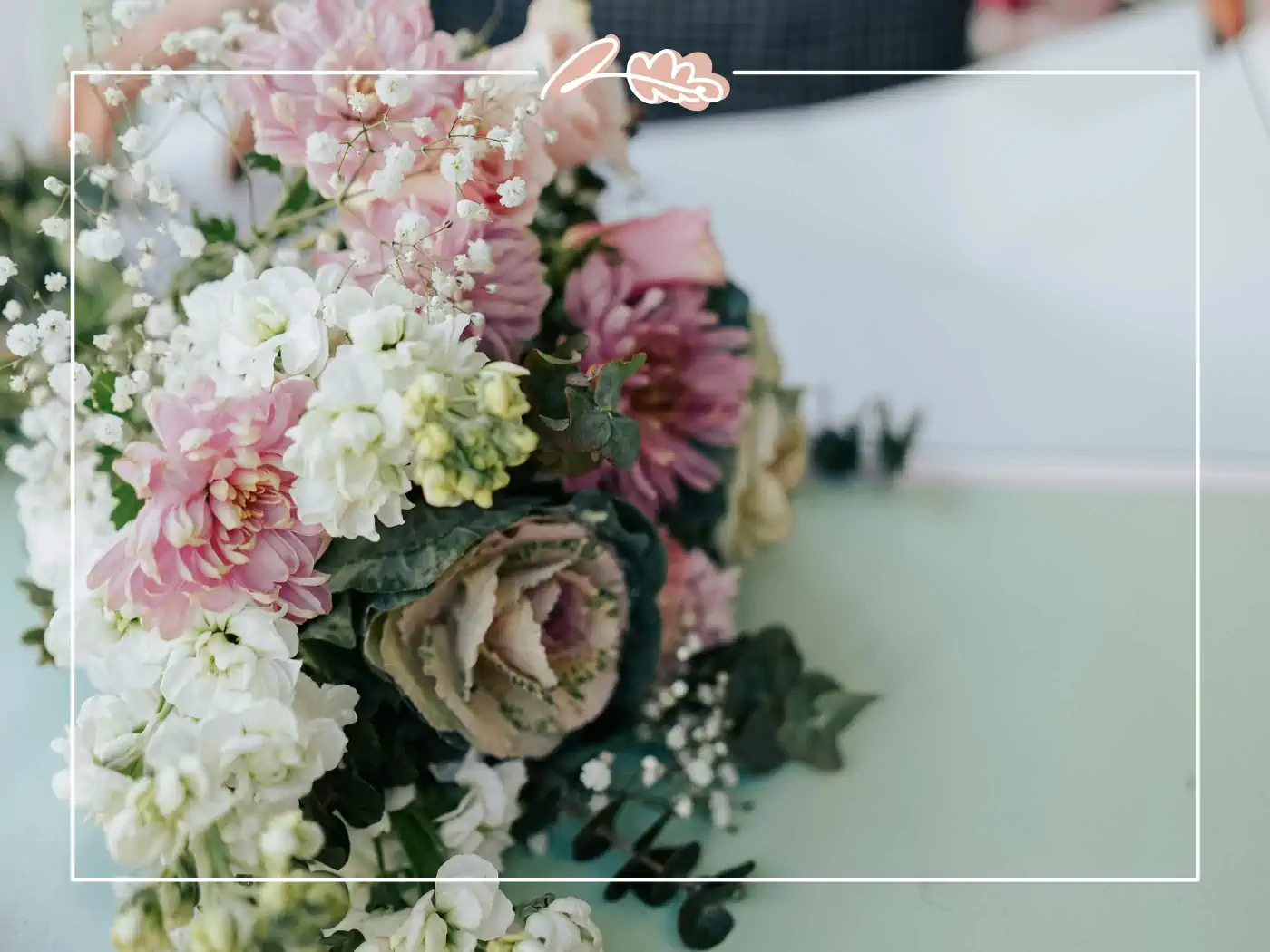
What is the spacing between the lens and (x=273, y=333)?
13.5 inches

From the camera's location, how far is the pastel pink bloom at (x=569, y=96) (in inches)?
16.8

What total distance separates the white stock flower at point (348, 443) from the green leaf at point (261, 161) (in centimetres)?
17

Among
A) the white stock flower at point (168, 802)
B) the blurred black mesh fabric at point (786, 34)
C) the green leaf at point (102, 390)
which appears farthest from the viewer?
the blurred black mesh fabric at point (786, 34)

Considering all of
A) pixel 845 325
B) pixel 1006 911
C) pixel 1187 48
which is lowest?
pixel 1006 911

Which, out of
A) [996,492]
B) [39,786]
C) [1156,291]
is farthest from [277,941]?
[1156,291]

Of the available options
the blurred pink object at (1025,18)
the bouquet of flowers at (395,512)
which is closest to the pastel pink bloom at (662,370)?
the bouquet of flowers at (395,512)

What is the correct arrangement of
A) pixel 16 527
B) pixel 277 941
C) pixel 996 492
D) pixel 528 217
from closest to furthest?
pixel 277 941 < pixel 528 217 < pixel 16 527 < pixel 996 492

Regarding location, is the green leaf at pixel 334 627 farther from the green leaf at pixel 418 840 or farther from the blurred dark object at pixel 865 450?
the blurred dark object at pixel 865 450

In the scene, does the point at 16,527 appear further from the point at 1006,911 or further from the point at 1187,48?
the point at 1187,48

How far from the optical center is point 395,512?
325mm

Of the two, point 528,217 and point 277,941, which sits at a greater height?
point 528,217

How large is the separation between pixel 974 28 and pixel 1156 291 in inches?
9.4

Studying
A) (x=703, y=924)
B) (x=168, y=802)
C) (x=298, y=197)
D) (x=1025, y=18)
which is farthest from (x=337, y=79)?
(x=1025, y=18)

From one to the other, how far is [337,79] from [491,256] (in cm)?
9
